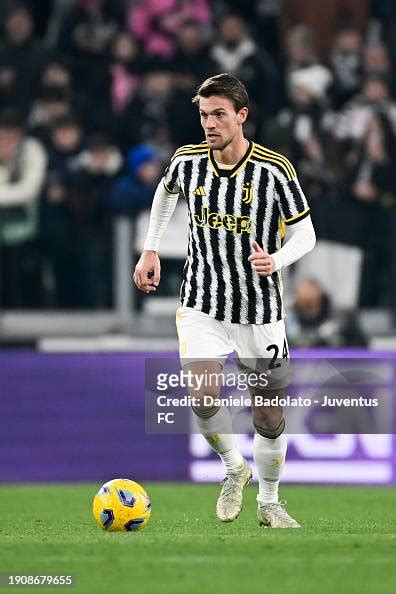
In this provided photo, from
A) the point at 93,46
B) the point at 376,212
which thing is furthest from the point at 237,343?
the point at 93,46

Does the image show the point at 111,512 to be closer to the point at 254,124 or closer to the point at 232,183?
the point at 232,183

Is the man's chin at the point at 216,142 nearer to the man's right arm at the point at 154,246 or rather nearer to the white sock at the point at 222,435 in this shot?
the man's right arm at the point at 154,246

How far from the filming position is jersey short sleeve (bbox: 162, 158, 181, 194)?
8.63 meters

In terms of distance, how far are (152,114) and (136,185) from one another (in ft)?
4.07

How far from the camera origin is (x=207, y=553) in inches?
282

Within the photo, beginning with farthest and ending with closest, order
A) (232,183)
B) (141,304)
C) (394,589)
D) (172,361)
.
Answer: (141,304) → (172,361) → (232,183) → (394,589)

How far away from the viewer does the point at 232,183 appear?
8.38 m

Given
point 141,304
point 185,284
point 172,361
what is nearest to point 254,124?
point 141,304

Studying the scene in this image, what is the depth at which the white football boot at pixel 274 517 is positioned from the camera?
855 centimetres

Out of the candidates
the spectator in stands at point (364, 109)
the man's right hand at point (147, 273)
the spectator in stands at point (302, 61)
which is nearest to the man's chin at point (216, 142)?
the man's right hand at point (147, 273)

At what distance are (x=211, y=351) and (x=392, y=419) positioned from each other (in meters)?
4.16

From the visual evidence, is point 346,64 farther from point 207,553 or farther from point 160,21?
point 207,553

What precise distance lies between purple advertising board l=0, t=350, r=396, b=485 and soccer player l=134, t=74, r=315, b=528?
374cm

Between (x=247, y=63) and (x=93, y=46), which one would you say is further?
(x=93, y=46)
